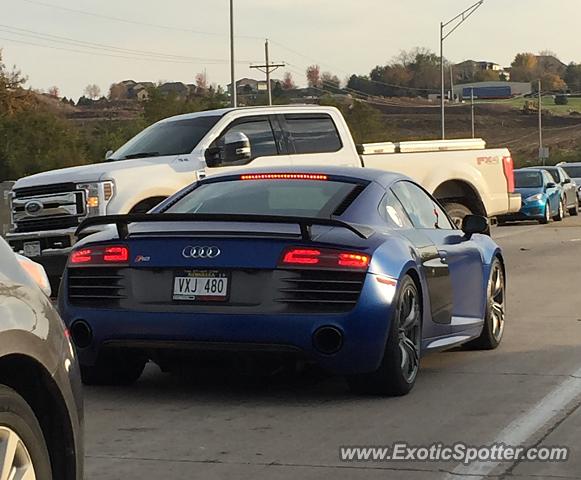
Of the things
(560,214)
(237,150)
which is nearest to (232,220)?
(237,150)

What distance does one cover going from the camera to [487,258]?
9859mm

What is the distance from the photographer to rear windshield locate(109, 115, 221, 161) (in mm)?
15016

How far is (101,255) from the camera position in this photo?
796cm

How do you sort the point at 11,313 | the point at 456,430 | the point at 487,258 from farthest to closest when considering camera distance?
the point at 487,258
the point at 456,430
the point at 11,313

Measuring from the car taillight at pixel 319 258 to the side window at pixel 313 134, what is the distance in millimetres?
8261

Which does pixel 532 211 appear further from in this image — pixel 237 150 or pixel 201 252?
pixel 201 252

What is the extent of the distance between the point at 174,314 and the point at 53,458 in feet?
10.2

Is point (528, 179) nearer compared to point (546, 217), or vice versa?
point (546, 217)

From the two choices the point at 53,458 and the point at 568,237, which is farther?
the point at 568,237

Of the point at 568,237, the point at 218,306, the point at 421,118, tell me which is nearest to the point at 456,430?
the point at 218,306

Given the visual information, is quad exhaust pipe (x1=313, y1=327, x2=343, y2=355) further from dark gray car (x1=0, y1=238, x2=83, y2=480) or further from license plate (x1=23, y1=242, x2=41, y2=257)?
license plate (x1=23, y1=242, x2=41, y2=257)

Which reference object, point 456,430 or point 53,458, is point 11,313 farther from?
point 456,430

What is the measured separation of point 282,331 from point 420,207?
2.26 metres

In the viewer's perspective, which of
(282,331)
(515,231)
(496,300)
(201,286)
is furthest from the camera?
(515,231)
